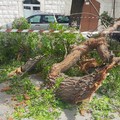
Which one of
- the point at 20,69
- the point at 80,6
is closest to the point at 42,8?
the point at 80,6

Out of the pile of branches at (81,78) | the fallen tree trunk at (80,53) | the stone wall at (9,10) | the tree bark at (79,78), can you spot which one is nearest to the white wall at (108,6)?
the stone wall at (9,10)

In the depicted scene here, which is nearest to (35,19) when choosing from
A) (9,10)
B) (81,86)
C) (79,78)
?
(9,10)

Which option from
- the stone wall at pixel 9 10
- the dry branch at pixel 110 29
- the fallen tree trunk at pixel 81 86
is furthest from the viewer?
the stone wall at pixel 9 10

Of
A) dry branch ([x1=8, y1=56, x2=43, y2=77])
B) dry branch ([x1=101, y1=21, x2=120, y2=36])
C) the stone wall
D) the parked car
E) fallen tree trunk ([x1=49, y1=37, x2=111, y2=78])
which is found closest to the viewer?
fallen tree trunk ([x1=49, y1=37, x2=111, y2=78])

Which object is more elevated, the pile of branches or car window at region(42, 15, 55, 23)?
car window at region(42, 15, 55, 23)

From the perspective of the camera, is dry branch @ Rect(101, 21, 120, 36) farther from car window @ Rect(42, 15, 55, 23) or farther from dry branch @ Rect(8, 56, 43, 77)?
car window @ Rect(42, 15, 55, 23)

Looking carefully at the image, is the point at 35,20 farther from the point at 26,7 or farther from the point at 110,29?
the point at 110,29

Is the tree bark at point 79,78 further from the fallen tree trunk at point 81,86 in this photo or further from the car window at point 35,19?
the car window at point 35,19

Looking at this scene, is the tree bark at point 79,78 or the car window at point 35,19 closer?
the tree bark at point 79,78

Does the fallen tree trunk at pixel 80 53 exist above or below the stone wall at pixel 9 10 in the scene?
below

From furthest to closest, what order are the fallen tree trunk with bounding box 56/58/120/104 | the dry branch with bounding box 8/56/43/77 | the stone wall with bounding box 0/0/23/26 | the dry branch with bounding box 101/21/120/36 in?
the stone wall with bounding box 0/0/23/26, the dry branch with bounding box 8/56/43/77, the dry branch with bounding box 101/21/120/36, the fallen tree trunk with bounding box 56/58/120/104

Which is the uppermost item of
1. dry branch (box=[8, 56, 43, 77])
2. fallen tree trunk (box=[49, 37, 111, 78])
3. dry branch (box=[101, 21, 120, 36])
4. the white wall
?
the white wall

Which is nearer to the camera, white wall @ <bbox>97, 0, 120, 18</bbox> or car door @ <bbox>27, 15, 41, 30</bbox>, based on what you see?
car door @ <bbox>27, 15, 41, 30</bbox>

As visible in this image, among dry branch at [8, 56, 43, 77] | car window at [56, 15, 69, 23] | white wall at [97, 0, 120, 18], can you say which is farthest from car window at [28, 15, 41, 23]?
dry branch at [8, 56, 43, 77]
